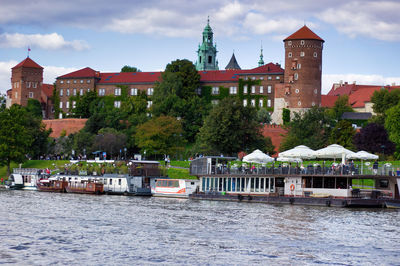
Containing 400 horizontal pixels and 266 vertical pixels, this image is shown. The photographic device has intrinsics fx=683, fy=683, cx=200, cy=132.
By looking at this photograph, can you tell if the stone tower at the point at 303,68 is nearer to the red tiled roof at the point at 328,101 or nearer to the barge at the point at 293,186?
the red tiled roof at the point at 328,101

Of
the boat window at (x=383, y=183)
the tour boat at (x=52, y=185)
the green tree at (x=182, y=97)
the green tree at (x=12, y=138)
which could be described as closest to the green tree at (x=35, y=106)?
the green tree at (x=182, y=97)

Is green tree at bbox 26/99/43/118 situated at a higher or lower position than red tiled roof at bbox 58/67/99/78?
lower

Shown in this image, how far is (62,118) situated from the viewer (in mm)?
121938

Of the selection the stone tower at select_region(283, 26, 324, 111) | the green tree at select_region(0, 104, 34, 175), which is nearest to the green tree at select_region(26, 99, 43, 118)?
the green tree at select_region(0, 104, 34, 175)

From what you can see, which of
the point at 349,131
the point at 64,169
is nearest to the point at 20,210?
the point at 64,169

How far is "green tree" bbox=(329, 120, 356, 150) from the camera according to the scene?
83.7 m

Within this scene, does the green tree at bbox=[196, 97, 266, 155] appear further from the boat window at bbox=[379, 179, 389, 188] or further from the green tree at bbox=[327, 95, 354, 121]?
the green tree at bbox=[327, 95, 354, 121]

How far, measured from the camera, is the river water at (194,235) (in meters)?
24.7

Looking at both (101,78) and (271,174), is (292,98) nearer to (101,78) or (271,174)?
(101,78)

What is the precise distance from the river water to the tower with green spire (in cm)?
13842

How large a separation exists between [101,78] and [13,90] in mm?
17961

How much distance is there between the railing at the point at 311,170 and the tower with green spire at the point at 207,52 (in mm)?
126401

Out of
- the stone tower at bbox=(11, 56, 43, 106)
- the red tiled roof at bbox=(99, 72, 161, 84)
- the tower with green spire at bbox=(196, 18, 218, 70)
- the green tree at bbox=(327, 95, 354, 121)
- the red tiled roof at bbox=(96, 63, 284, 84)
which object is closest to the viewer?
the green tree at bbox=(327, 95, 354, 121)

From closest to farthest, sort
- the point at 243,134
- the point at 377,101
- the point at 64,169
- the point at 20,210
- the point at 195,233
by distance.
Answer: the point at 195,233
the point at 20,210
the point at 64,169
the point at 243,134
the point at 377,101
